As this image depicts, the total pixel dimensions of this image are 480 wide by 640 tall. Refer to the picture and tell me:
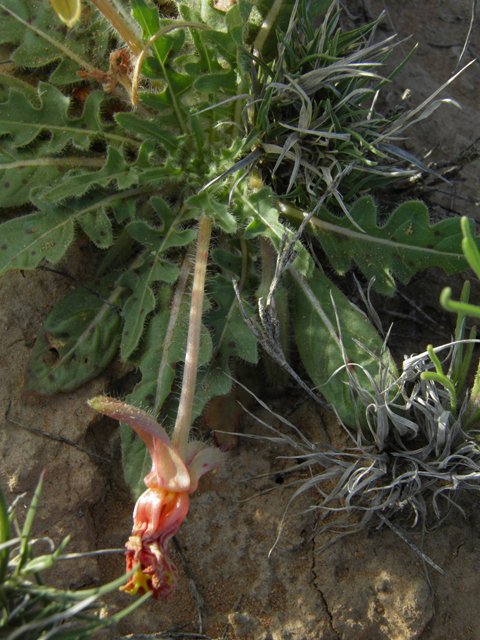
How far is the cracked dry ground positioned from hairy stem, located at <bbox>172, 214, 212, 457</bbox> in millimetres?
349

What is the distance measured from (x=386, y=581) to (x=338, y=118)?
1.73m

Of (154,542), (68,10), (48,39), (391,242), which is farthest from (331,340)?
(48,39)

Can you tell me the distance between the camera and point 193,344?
1.72m

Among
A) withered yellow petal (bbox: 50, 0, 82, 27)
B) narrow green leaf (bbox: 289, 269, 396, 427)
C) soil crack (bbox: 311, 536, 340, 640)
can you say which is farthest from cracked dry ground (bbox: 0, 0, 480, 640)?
withered yellow petal (bbox: 50, 0, 82, 27)

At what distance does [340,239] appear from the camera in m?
2.02

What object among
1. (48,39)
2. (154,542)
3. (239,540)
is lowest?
(239,540)

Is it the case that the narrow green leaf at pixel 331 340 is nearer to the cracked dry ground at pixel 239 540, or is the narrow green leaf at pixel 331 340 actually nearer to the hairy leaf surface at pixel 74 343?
the cracked dry ground at pixel 239 540

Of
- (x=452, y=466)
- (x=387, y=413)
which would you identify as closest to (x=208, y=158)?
(x=387, y=413)

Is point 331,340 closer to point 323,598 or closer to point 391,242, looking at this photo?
point 391,242

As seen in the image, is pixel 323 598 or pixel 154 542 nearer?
pixel 154 542

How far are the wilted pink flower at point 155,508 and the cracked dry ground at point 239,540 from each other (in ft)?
0.97

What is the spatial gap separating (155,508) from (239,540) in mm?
456

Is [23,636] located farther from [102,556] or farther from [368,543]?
[368,543]

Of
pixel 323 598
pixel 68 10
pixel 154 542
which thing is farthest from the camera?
pixel 323 598
